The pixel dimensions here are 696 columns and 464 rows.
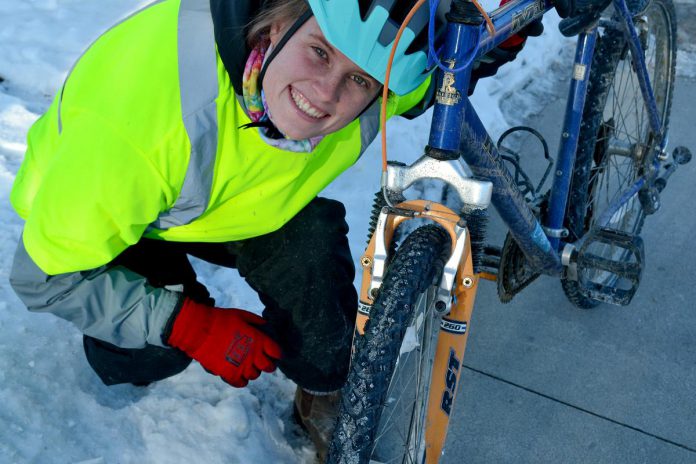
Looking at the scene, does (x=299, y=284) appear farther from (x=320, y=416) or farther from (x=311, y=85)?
(x=311, y=85)

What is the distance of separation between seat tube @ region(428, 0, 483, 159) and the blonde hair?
1.15 feet

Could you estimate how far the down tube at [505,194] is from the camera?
5.09 ft

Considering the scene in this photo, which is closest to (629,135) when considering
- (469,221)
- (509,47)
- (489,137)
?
(509,47)

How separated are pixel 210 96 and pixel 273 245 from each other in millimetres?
560

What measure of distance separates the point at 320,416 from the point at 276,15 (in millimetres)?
1116

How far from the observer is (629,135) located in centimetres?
286

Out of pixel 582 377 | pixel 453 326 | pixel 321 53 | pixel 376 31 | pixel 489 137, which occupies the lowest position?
pixel 582 377

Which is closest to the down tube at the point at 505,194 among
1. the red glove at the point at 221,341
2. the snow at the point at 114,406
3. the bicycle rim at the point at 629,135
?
the bicycle rim at the point at 629,135

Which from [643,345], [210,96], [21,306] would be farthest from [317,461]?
[643,345]

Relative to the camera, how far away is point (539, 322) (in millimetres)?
2783

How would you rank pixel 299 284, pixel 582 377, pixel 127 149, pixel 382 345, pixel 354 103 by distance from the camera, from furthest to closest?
pixel 582 377, pixel 299 284, pixel 354 103, pixel 127 149, pixel 382 345

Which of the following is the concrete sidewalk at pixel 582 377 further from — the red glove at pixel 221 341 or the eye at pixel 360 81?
the eye at pixel 360 81

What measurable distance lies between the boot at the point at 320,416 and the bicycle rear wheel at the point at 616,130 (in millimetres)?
884

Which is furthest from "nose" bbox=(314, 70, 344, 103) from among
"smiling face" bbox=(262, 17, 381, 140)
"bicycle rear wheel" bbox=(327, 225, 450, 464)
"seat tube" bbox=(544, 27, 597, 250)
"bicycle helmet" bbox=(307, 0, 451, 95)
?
"seat tube" bbox=(544, 27, 597, 250)
